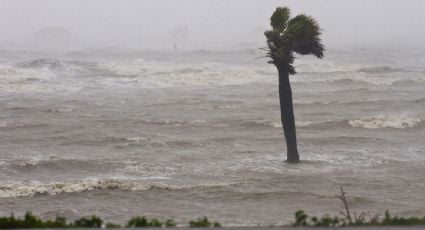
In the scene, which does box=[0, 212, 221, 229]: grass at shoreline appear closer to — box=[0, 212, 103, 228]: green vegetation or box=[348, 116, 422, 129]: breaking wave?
box=[0, 212, 103, 228]: green vegetation

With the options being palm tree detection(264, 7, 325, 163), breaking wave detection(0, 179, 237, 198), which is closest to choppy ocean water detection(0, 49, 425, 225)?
breaking wave detection(0, 179, 237, 198)

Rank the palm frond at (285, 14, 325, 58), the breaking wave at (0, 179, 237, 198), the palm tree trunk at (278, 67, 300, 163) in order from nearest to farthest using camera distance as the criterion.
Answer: the breaking wave at (0, 179, 237, 198) → the palm frond at (285, 14, 325, 58) → the palm tree trunk at (278, 67, 300, 163)

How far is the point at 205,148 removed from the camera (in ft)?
85.7

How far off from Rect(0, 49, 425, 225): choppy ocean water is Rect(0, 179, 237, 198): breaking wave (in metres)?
0.06

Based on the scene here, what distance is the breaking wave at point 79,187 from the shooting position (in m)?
18.1

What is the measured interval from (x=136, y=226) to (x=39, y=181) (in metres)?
12.4

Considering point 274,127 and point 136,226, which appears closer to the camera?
point 136,226

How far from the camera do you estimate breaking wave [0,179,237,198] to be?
1814cm

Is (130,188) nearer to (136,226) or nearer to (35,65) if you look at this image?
(136,226)

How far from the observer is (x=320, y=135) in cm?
2911

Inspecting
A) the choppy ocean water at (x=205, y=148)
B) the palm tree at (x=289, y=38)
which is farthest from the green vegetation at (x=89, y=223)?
the palm tree at (x=289, y=38)

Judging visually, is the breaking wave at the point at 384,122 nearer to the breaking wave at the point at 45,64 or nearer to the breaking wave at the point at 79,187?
the breaking wave at the point at 79,187

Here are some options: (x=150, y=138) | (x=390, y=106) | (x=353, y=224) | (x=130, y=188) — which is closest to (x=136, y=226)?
(x=353, y=224)

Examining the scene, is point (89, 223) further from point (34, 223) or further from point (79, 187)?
point (79, 187)
